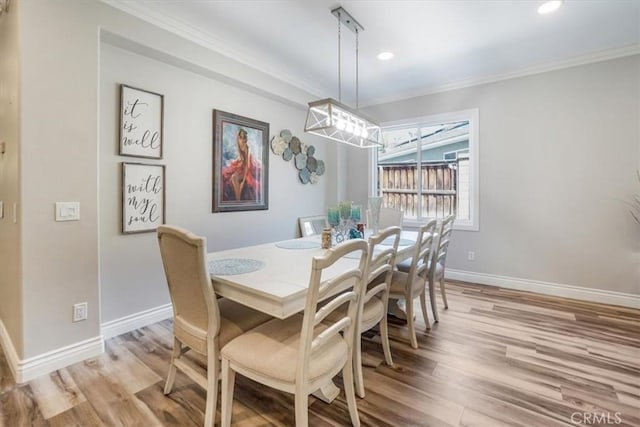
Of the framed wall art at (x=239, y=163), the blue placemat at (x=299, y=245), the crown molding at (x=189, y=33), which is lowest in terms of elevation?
the blue placemat at (x=299, y=245)

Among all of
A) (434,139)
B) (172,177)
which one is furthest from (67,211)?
(434,139)

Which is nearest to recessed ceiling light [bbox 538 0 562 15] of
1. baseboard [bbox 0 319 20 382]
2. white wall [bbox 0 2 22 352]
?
white wall [bbox 0 2 22 352]

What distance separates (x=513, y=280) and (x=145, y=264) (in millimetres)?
4098

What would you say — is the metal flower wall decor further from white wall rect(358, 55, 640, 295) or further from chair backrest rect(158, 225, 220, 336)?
chair backrest rect(158, 225, 220, 336)

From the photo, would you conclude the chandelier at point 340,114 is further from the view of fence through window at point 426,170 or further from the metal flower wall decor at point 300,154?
the view of fence through window at point 426,170

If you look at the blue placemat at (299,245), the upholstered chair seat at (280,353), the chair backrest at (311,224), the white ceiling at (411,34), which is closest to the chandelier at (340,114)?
the white ceiling at (411,34)

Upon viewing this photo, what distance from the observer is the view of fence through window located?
4195mm

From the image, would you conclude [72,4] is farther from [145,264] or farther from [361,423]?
[361,423]

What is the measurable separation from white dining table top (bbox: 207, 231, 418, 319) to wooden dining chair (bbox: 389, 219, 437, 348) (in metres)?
0.59

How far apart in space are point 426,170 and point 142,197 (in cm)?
364

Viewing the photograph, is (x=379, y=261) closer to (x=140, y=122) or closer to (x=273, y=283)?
(x=273, y=283)

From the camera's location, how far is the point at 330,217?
2598 mm

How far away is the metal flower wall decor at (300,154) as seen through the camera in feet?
13.0

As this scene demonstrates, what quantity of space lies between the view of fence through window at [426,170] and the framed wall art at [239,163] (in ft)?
6.04
